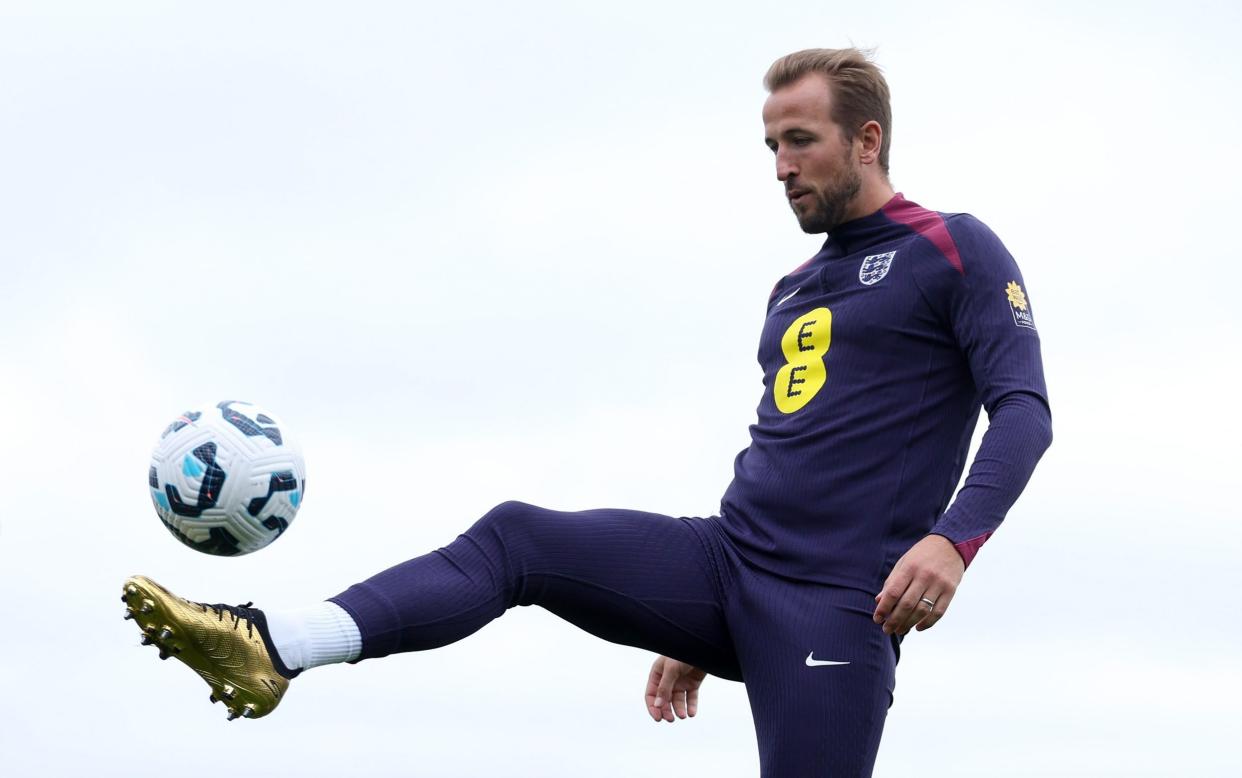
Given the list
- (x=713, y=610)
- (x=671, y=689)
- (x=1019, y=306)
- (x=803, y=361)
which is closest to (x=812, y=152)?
(x=803, y=361)

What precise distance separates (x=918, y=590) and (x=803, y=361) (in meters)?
1.39

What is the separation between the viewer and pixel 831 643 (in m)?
6.06

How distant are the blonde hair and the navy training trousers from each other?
182 centimetres

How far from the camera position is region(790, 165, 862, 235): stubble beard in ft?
22.0

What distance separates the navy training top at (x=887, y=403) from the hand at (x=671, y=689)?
99cm

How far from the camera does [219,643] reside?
16.1 feet

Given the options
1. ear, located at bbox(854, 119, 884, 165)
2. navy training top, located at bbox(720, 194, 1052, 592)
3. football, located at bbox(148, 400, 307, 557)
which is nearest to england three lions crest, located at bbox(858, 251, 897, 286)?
navy training top, located at bbox(720, 194, 1052, 592)

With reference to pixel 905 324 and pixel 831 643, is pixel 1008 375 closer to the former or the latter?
pixel 905 324

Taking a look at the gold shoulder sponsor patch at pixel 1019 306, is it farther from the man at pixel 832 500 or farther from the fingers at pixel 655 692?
the fingers at pixel 655 692

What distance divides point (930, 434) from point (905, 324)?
44cm

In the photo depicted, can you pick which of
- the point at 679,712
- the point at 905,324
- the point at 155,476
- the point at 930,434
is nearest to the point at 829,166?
the point at 905,324

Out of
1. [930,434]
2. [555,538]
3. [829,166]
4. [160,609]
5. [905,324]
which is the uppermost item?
[829,166]

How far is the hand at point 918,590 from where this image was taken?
216 inches

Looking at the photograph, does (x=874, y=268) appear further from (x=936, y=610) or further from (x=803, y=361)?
(x=936, y=610)
